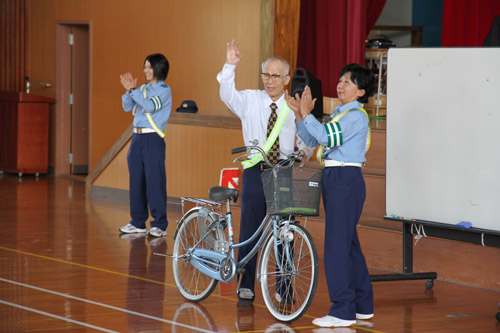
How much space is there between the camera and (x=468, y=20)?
29.8ft

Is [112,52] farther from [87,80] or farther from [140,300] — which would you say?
[140,300]

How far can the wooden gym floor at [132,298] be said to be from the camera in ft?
15.7

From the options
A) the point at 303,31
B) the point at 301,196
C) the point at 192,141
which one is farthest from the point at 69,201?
the point at 301,196

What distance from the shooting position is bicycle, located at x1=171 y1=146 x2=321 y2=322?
463 cm

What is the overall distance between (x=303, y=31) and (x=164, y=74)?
8.87ft

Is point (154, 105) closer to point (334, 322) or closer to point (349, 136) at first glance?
point (349, 136)

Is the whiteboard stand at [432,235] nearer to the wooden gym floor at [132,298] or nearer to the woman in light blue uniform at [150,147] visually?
the wooden gym floor at [132,298]

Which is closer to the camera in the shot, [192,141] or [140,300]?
[140,300]

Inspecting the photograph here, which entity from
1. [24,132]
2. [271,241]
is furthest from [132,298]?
[24,132]

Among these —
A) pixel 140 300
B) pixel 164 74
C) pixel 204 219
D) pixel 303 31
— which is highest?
pixel 303 31

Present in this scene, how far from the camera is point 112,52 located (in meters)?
12.1

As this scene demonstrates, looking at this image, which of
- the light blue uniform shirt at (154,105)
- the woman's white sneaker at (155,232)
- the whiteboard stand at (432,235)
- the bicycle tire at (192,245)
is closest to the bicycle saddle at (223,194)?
the bicycle tire at (192,245)

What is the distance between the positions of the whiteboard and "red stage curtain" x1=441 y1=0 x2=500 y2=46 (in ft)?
11.8

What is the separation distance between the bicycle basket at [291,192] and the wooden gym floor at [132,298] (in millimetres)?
678
